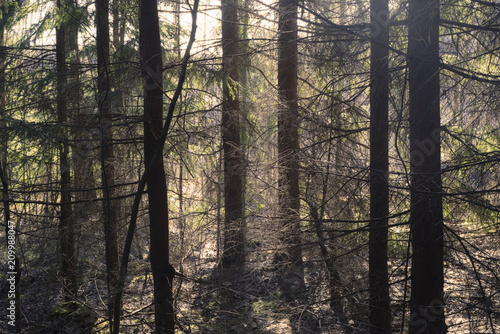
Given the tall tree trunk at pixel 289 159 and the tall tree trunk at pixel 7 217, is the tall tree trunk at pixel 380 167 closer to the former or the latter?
the tall tree trunk at pixel 289 159

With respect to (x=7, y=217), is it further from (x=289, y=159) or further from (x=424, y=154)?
(x=424, y=154)

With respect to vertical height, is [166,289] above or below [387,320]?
above

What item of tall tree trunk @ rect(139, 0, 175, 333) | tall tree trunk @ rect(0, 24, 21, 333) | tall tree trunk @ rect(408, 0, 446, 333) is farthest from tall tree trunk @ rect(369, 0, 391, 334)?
tall tree trunk @ rect(0, 24, 21, 333)

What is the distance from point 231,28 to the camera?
1138 cm

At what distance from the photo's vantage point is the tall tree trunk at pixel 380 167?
Answer: 6.20 meters

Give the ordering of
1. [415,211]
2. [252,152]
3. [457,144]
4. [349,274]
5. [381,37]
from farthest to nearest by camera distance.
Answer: [252,152] → [349,274] → [457,144] → [381,37] → [415,211]

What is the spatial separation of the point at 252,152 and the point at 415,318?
257 inches

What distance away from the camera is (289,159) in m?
6.29

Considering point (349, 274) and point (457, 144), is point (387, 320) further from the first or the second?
point (457, 144)

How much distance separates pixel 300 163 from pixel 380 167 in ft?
6.04

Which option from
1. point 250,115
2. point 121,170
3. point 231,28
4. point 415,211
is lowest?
point 415,211

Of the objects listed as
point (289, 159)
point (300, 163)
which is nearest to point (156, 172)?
point (289, 159)

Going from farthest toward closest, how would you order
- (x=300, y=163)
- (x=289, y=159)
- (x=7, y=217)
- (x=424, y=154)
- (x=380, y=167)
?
(x=300, y=163), (x=380, y=167), (x=289, y=159), (x=424, y=154), (x=7, y=217)

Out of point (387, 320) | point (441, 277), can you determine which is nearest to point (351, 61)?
point (441, 277)
